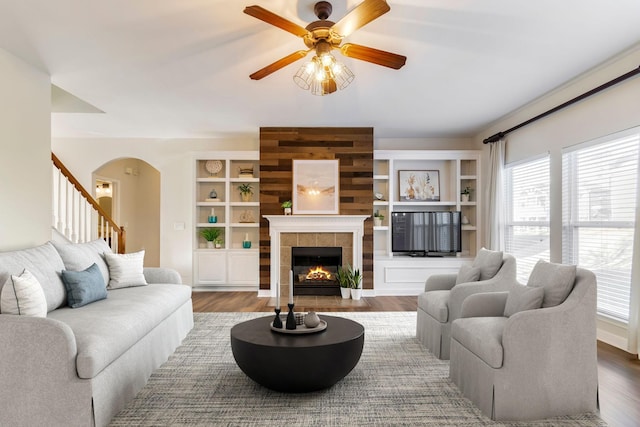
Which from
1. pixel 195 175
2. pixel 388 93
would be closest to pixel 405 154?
pixel 388 93

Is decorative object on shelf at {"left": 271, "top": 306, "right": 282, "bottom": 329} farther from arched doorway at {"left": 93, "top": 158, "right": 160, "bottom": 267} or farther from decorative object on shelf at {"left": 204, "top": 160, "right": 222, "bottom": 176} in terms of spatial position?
arched doorway at {"left": 93, "top": 158, "right": 160, "bottom": 267}

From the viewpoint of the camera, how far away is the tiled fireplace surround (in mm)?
5789

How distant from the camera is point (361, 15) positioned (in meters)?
2.18

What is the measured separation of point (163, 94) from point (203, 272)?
3.13 meters

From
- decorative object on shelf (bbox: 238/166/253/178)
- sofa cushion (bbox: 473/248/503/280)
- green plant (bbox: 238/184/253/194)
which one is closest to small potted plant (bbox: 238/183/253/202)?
green plant (bbox: 238/184/253/194)

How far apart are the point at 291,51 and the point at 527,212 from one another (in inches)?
146

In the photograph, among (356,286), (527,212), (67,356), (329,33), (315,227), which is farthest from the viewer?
(315,227)

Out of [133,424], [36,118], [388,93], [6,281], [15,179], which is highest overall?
[388,93]

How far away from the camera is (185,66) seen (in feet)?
11.6

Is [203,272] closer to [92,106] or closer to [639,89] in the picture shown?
[92,106]

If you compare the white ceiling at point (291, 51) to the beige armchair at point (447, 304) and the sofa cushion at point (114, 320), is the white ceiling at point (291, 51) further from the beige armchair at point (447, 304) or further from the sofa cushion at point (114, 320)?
the sofa cushion at point (114, 320)

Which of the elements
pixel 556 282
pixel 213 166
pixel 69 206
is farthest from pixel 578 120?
pixel 69 206

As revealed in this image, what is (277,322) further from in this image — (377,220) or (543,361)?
(377,220)

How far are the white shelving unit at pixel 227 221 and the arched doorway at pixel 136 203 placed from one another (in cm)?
231
